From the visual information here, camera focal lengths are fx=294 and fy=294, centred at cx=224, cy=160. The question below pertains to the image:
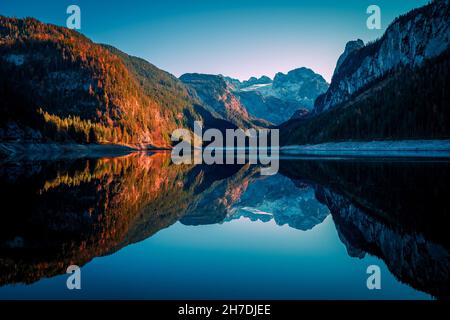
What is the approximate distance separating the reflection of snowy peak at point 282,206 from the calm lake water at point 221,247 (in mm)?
139

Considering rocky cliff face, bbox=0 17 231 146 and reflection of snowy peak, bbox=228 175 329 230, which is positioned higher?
rocky cliff face, bbox=0 17 231 146

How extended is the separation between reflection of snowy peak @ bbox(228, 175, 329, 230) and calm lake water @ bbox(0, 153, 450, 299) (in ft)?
0.46

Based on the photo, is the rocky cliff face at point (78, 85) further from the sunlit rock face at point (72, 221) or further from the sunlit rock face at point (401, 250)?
the sunlit rock face at point (401, 250)

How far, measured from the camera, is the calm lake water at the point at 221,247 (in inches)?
281

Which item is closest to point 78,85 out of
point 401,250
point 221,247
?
point 221,247

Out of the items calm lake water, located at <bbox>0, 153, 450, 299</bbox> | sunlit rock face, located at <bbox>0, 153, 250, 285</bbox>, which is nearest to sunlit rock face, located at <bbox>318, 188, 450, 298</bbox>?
calm lake water, located at <bbox>0, 153, 450, 299</bbox>

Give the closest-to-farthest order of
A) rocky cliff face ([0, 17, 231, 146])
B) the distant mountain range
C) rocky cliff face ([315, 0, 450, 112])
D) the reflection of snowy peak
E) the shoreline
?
the reflection of snowy peak → the shoreline → the distant mountain range → rocky cliff face ([315, 0, 450, 112]) → rocky cliff face ([0, 17, 231, 146])

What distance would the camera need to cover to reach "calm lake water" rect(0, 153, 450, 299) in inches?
281

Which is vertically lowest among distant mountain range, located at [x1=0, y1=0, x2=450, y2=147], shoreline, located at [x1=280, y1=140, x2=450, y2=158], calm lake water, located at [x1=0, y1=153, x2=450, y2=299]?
calm lake water, located at [x1=0, y1=153, x2=450, y2=299]

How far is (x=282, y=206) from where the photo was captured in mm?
19422

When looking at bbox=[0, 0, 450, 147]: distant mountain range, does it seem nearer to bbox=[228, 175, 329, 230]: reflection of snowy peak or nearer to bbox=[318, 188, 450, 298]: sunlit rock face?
bbox=[228, 175, 329, 230]: reflection of snowy peak

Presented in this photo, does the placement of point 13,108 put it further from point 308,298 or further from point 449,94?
point 449,94

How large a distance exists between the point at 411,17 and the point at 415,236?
179 metres

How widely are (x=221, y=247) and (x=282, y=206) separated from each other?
947 centimetres
